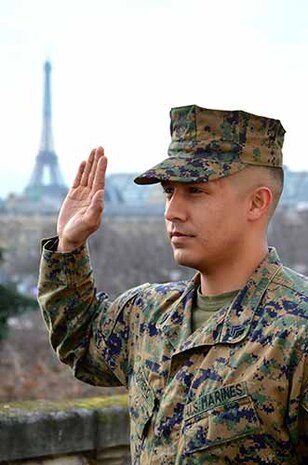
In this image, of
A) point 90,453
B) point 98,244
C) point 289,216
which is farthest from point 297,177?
point 90,453

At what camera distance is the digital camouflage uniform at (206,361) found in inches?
86.7

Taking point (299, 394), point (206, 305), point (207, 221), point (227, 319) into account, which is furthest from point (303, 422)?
point (207, 221)

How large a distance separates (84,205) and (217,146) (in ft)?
1.65

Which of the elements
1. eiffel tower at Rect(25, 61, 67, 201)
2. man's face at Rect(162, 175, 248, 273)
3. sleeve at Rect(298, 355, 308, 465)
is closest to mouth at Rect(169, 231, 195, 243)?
man's face at Rect(162, 175, 248, 273)

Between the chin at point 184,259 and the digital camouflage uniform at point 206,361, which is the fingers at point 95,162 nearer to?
the digital camouflage uniform at point 206,361

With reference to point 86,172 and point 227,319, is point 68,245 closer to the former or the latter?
point 86,172

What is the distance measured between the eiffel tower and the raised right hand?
185 ft

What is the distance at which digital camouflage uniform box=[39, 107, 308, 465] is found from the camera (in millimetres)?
2201

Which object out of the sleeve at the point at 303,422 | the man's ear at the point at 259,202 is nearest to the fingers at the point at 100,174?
the man's ear at the point at 259,202

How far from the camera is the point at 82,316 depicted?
271 cm

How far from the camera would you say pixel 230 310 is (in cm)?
234

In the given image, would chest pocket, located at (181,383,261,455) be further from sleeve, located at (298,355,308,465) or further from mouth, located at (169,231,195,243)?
mouth, located at (169,231,195,243)

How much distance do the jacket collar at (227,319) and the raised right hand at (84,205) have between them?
14.4 inches

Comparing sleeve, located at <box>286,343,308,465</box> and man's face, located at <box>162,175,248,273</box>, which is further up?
man's face, located at <box>162,175,248,273</box>
